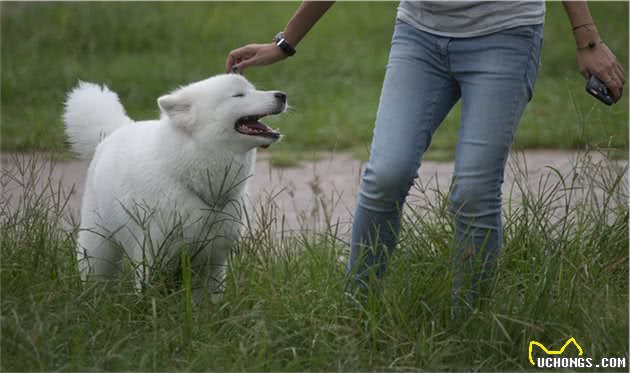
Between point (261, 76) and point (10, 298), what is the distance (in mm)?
7666

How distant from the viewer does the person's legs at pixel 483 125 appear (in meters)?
3.36

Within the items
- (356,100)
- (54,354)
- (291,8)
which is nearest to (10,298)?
(54,354)

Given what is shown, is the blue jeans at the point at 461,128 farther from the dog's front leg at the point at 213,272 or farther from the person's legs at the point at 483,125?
the dog's front leg at the point at 213,272

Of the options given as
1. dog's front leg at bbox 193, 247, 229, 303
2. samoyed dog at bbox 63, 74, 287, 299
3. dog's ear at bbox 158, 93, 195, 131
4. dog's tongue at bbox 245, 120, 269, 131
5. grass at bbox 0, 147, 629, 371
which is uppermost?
dog's ear at bbox 158, 93, 195, 131

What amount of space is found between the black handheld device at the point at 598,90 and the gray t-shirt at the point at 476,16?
11.0 inches

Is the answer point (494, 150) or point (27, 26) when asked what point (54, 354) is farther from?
point (27, 26)

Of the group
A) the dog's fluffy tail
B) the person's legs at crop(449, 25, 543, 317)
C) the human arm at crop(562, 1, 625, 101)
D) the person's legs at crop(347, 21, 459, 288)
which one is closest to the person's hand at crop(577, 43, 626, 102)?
the human arm at crop(562, 1, 625, 101)

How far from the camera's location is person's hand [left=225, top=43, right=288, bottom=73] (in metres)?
3.93

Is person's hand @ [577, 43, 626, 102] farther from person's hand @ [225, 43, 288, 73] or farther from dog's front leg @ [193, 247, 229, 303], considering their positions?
dog's front leg @ [193, 247, 229, 303]

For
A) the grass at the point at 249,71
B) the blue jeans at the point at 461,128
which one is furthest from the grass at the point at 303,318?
the grass at the point at 249,71

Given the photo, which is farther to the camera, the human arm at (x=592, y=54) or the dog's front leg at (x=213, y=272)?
the dog's front leg at (x=213, y=272)

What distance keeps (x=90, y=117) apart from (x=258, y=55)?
1.12 meters

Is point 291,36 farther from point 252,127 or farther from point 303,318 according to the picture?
point 303,318

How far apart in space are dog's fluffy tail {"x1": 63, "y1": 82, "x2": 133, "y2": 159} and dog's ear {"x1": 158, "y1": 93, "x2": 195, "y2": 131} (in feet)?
2.08
